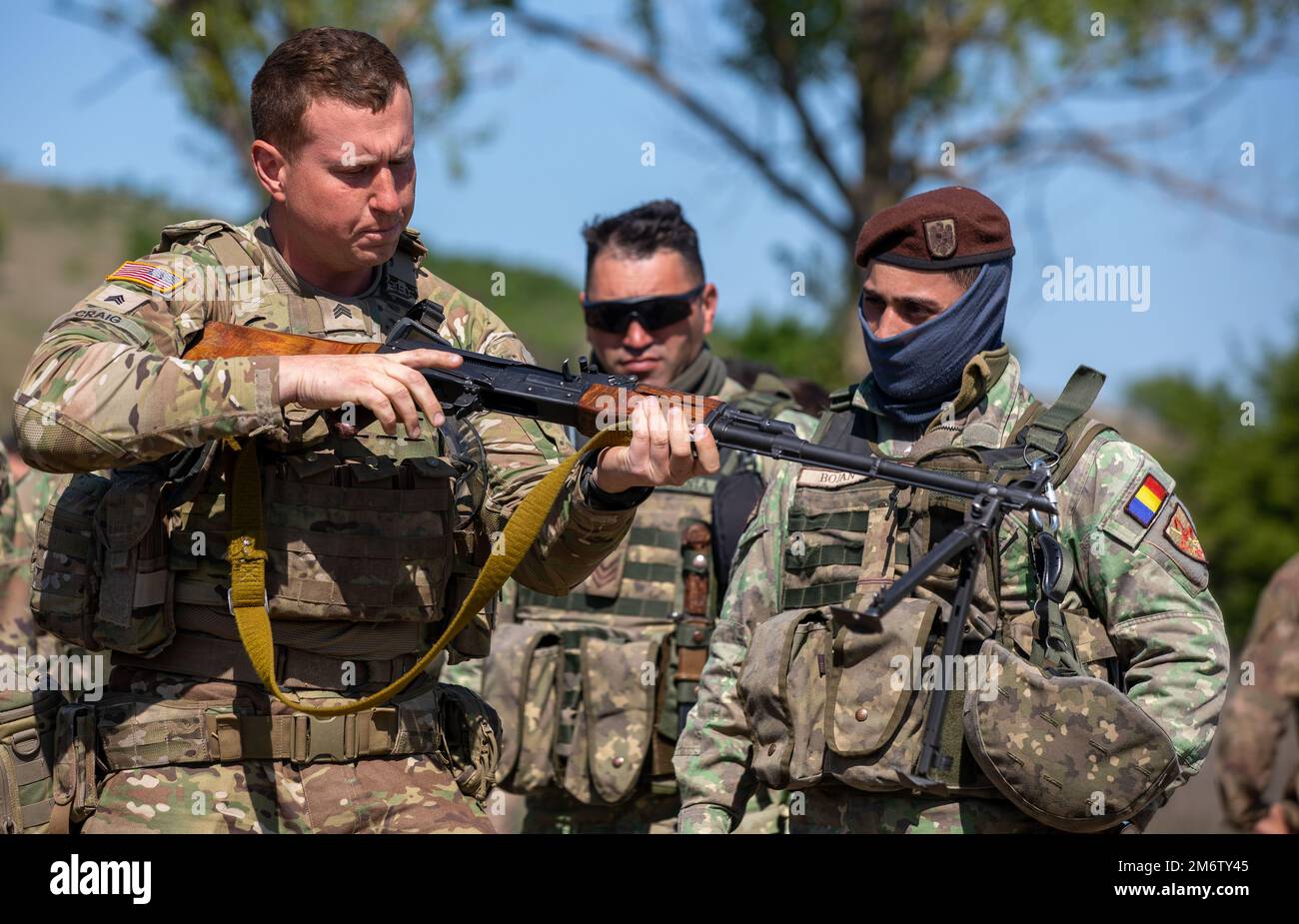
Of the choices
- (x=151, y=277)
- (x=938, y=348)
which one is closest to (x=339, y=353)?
(x=151, y=277)

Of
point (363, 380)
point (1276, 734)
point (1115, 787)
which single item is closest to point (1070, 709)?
point (1115, 787)

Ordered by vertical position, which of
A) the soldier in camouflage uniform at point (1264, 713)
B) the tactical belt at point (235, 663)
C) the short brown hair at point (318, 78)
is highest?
the short brown hair at point (318, 78)

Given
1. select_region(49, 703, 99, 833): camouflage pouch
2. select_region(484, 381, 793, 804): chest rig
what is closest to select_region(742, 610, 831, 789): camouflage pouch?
select_region(49, 703, 99, 833): camouflage pouch

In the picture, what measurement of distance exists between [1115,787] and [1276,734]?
3.08 meters

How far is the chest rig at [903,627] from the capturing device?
3762mm

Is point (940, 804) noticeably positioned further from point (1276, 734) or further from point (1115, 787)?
point (1276, 734)

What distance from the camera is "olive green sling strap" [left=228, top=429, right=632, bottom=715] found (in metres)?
3.53

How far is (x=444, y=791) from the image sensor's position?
3.78 m

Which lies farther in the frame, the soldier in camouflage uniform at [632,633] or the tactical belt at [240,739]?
the soldier in camouflage uniform at [632,633]

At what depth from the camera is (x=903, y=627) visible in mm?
3762

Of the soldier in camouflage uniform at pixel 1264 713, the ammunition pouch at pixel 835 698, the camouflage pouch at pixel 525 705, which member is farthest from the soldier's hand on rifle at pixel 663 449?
the soldier in camouflage uniform at pixel 1264 713

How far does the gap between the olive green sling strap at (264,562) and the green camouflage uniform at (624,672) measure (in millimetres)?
1941

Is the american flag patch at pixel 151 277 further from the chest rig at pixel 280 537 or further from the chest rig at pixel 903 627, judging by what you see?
the chest rig at pixel 903 627

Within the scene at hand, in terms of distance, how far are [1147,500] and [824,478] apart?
31.5 inches
